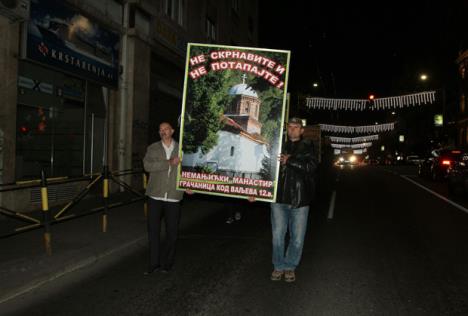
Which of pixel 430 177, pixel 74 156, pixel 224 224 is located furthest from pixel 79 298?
pixel 430 177

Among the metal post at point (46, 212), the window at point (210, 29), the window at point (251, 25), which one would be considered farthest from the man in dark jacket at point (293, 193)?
the window at point (251, 25)

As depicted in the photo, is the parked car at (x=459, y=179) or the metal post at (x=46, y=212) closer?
the metal post at (x=46, y=212)

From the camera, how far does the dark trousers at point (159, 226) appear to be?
573cm

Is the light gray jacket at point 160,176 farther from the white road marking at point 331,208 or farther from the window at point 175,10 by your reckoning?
the window at point 175,10

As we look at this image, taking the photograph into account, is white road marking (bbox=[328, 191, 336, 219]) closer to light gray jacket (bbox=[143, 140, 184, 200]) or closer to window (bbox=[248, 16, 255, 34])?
light gray jacket (bbox=[143, 140, 184, 200])

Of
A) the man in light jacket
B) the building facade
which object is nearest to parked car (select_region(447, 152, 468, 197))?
the building facade

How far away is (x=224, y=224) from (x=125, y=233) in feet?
7.68

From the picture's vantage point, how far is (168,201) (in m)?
5.72

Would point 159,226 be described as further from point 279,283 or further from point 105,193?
point 105,193

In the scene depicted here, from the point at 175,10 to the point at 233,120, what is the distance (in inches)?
556

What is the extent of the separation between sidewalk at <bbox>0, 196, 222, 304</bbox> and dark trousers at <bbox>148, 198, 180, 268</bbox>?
46.0 inches

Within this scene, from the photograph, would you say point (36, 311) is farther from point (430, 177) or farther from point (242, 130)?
point (430, 177)

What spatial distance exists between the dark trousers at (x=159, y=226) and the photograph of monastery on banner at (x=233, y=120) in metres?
0.34

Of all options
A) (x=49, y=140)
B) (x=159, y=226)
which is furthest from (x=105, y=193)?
(x=49, y=140)
